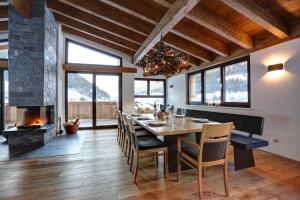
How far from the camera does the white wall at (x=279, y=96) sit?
9.57 feet

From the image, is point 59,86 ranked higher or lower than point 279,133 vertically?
higher

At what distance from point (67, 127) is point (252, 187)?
5069 millimetres

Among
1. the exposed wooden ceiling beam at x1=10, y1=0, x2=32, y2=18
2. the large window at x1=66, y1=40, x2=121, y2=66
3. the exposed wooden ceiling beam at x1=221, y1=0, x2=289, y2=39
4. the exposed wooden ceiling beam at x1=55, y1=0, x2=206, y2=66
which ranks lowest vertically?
the exposed wooden ceiling beam at x1=221, y1=0, x2=289, y2=39

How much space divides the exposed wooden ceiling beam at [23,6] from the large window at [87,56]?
82.2 inches

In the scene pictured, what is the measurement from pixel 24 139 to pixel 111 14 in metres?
3.54

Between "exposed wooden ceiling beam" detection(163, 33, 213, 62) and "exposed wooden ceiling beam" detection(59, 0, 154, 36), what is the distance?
586 mm

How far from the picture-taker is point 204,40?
3.91 metres

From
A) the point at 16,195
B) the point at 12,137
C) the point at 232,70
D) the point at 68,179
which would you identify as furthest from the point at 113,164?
the point at 232,70

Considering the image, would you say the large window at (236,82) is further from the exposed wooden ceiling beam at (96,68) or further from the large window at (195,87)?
the exposed wooden ceiling beam at (96,68)

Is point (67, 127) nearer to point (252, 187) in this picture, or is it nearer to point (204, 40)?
point (204, 40)

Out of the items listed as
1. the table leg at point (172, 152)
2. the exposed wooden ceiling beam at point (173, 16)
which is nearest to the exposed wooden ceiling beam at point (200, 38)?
the exposed wooden ceiling beam at point (173, 16)

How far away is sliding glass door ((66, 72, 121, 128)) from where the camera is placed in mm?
6012

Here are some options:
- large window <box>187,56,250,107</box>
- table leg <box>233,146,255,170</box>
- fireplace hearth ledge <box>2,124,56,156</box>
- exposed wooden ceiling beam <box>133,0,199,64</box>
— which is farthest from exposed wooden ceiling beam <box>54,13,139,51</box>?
table leg <box>233,146,255,170</box>

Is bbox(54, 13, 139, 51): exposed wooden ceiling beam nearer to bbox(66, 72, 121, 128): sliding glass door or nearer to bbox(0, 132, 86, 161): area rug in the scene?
bbox(66, 72, 121, 128): sliding glass door
